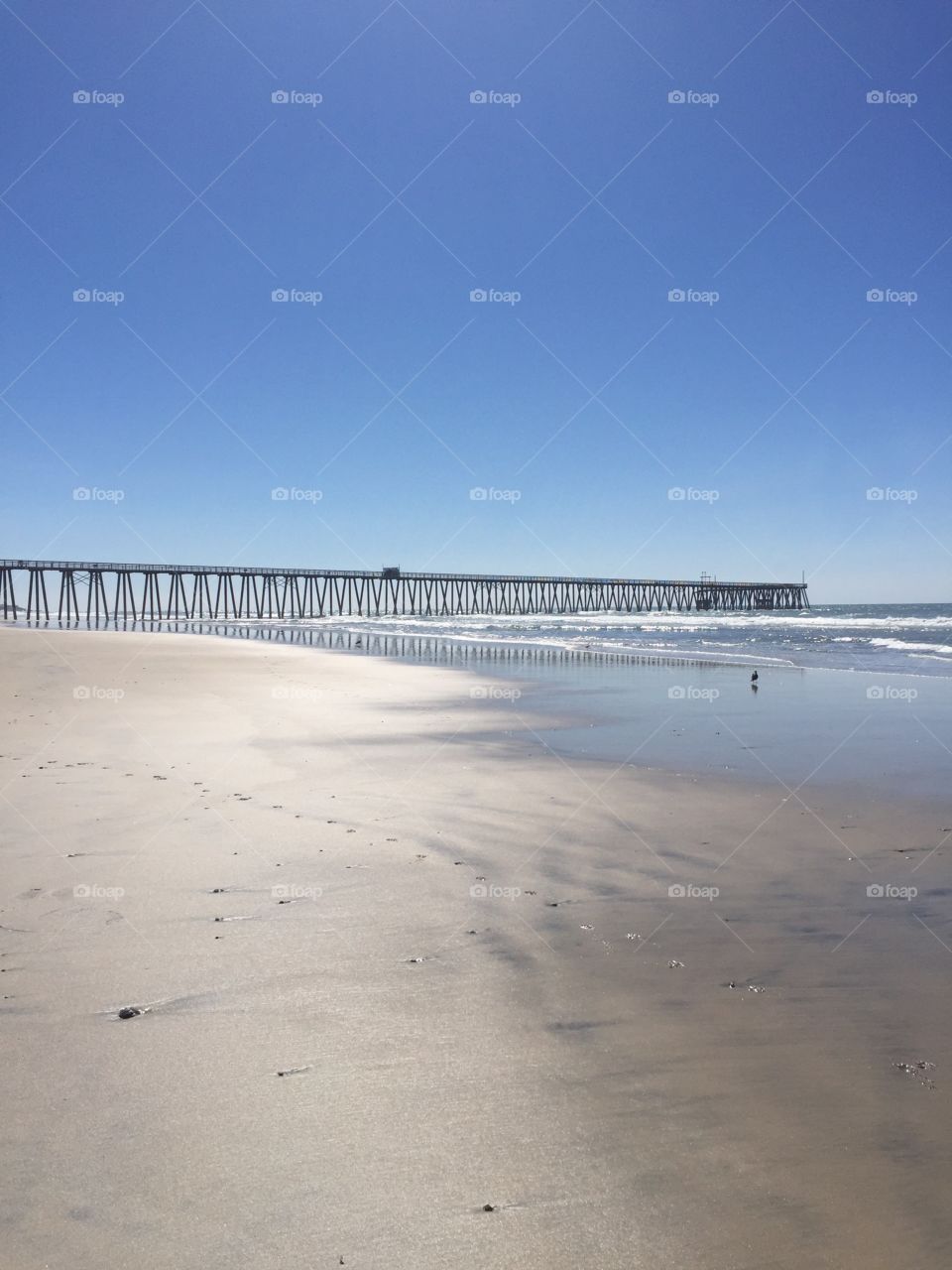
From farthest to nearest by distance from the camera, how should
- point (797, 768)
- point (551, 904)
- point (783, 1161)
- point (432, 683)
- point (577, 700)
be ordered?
1. point (432, 683)
2. point (577, 700)
3. point (797, 768)
4. point (551, 904)
5. point (783, 1161)

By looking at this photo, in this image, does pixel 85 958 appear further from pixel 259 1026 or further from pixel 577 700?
pixel 577 700

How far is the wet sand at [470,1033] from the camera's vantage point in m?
2.72

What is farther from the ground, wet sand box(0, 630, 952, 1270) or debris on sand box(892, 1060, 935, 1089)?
wet sand box(0, 630, 952, 1270)

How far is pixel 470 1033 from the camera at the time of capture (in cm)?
386

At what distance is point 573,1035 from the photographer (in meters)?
3.84

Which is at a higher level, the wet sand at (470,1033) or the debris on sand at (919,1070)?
the wet sand at (470,1033)

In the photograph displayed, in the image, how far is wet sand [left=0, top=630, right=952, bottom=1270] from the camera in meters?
2.72

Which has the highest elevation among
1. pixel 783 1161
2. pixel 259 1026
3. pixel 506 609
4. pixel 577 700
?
pixel 506 609

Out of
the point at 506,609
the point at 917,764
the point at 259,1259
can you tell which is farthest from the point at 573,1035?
the point at 506,609

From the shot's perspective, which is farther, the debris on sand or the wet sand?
the debris on sand

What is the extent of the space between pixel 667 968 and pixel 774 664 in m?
24.9

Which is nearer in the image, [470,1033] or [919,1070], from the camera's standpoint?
[919,1070]

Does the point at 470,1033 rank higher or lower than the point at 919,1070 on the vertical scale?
higher

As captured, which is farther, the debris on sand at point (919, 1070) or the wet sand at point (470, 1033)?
the debris on sand at point (919, 1070)
